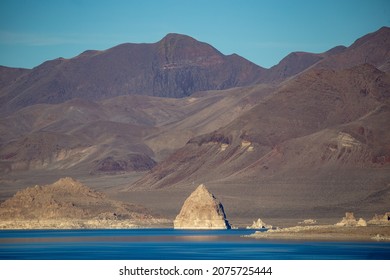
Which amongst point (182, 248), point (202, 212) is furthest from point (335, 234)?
point (202, 212)

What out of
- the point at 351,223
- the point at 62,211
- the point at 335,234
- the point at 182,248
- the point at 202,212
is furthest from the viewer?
the point at 62,211

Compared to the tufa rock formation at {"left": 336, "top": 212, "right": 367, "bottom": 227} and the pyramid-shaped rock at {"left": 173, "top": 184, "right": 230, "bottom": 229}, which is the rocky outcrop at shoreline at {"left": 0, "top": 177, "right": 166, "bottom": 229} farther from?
the tufa rock formation at {"left": 336, "top": 212, "right": 367, "bottom": 227}

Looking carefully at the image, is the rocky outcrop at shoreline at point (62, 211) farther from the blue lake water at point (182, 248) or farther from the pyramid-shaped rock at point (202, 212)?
the blue lake water at point (182, 248)

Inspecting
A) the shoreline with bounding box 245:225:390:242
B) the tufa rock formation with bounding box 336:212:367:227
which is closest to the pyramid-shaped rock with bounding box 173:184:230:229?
the tufa rock formation with bounding box 336:212:367:227

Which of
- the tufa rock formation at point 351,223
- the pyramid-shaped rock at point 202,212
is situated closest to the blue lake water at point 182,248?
the tufa rock formation at point 351,223

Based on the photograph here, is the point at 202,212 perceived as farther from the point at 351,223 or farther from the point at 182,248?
the point at 182,248

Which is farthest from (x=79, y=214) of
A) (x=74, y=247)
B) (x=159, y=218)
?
(x=74, y=247)

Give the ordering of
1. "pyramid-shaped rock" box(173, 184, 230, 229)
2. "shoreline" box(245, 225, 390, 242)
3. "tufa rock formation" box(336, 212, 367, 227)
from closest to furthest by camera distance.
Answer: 1. "shoreline" box(245, 225, 390, 242)
2. "tufa rock formation" box(336, 212, 367, 227)
3. "pyramid-shaped rock" box(173, 184, 230, 229)
